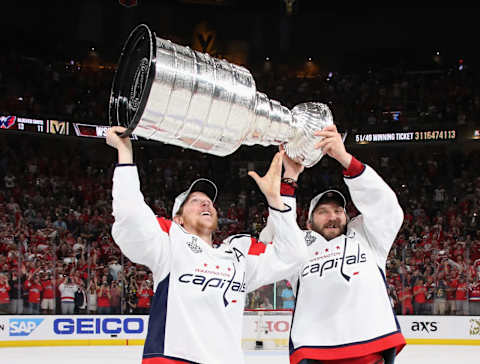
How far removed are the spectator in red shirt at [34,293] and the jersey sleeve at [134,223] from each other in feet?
23.2

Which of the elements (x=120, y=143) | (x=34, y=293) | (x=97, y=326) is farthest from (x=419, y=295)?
(x=120, y=143)

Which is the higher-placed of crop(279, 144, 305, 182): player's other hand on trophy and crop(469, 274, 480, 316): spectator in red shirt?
crop(279, 144, 305, 182): player's other hand on trophy

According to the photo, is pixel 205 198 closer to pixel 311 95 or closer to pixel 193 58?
pixel 193 58

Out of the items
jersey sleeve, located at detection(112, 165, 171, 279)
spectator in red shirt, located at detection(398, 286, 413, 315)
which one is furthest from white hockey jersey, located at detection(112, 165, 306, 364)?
spectator in red shirt, located at detection(398, 286, 413, 315)

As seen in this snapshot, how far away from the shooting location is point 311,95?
17.5m

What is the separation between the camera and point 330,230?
2.82 meters

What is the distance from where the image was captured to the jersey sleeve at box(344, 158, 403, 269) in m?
2.56

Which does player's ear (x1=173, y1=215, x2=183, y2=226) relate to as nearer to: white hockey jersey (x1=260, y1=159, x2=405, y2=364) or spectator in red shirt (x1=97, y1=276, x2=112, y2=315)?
white hockey jersey (x1=260, y1=159, x2=405, y2=364)

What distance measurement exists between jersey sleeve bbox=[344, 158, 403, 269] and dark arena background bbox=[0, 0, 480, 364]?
711 centimetres

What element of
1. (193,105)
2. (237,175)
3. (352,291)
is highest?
(237,175)

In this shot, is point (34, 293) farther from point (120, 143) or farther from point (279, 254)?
point (120, 143)

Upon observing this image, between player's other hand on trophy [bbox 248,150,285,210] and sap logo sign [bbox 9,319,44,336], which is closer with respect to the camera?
player's other hand on trophy [bbox 248,150,285,210]

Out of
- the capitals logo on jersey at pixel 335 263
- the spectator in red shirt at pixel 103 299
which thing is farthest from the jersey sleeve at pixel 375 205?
the spectator in red shirt at pixel 103 299

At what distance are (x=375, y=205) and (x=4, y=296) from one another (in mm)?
7527
